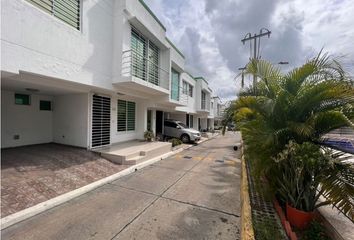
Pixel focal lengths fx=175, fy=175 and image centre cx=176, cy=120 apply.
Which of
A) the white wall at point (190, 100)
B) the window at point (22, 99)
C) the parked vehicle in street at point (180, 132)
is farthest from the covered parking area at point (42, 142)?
the white wall at point (190, 100)

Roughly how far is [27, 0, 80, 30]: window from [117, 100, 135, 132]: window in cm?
483

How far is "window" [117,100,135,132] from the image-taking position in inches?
406

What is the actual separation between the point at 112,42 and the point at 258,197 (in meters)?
8.09

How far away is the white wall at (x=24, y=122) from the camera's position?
6918 millimetres

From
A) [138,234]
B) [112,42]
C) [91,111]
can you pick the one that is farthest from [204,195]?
[112,42]

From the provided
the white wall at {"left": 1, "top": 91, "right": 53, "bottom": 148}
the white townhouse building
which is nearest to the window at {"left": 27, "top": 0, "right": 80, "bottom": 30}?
the white townhouse building

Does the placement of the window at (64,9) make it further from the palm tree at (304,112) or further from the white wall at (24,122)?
the palm tree at (304,112)

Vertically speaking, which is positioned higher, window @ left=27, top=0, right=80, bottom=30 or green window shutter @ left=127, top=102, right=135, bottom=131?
window @ left=27, top=0, right=80, bottom=30

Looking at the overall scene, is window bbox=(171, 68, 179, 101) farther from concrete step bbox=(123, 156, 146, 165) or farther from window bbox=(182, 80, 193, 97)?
concrete step bbox=(123, 156, 146, 165)

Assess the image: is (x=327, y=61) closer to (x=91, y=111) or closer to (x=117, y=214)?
(x=117, y=214)

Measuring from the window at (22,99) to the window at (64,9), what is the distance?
404cm

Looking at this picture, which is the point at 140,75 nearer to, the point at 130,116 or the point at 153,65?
the point at 153,65

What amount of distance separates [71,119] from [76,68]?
122 inches

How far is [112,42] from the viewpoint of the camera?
767cm
